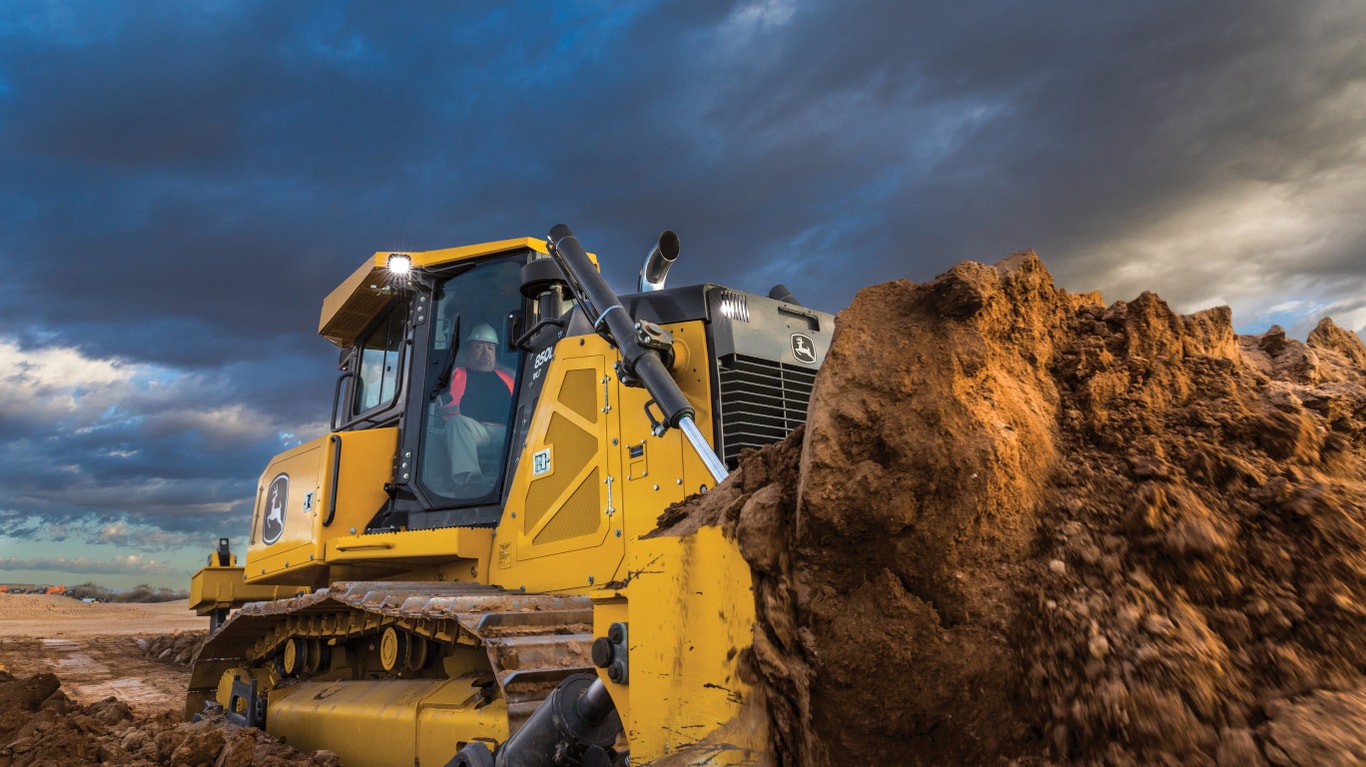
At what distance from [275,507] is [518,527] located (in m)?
2.66

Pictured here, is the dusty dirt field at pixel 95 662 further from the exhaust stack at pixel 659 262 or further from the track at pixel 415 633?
the exhaust stack at pixel 659 262

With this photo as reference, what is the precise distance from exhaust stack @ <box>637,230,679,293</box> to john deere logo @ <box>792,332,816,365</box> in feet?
2.47

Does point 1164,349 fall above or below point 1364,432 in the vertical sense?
above

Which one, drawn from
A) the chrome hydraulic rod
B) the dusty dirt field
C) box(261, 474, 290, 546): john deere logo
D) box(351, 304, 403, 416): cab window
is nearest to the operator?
box(351, 304, 403, 416): cab window

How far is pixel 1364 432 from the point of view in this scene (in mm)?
1747

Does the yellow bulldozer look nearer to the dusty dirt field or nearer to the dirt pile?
the dirt pile

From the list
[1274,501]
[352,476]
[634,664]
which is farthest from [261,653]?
[1274,501]

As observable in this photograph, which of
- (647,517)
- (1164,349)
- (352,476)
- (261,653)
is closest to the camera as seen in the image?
(1164,349)

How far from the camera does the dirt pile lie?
138cm

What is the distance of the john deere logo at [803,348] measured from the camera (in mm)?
4492

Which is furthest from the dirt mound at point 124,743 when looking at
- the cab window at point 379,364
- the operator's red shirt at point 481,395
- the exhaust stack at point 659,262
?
the exhaust stack at point 659,262

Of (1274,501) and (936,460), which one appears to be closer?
(1274,501)

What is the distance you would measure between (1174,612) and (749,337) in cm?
296

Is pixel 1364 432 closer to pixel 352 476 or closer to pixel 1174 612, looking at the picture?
pixel 1174 612
